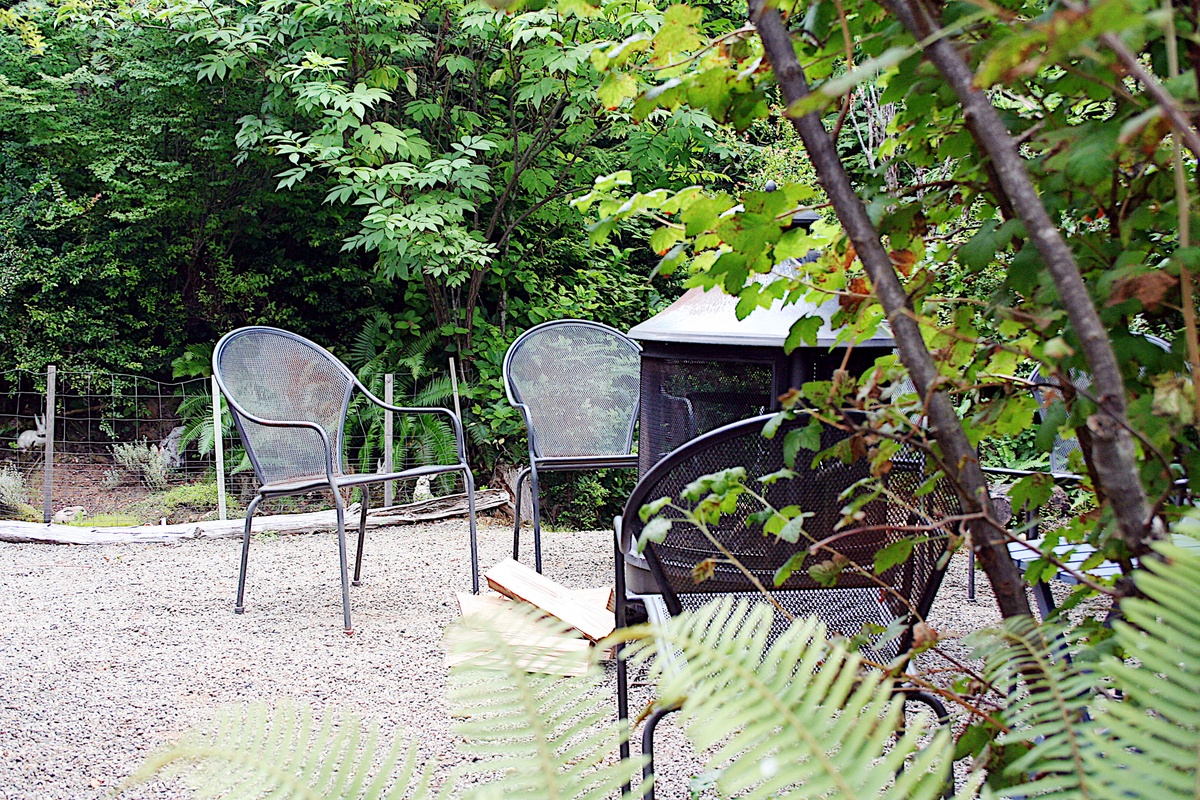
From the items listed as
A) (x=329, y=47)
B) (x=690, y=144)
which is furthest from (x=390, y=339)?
(x=690, y=144)

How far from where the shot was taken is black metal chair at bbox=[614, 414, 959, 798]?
130cm

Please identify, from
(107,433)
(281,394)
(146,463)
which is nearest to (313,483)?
(281,394)

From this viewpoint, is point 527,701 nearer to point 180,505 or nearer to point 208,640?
point 208,640

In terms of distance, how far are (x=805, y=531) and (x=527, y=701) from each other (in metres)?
1.07

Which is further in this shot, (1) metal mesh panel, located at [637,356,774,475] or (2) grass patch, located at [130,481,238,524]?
(2) grass patch, located at [130,481,238,524]

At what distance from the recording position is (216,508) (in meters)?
5.50

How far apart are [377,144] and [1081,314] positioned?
4.63 m

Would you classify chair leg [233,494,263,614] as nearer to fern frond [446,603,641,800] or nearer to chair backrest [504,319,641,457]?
chair backrest [504,319,641,457]

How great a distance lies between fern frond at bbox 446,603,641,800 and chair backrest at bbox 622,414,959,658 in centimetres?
88

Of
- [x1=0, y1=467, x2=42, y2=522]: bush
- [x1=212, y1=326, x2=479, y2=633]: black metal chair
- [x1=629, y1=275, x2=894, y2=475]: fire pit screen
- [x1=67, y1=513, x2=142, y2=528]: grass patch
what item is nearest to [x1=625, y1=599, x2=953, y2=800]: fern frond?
[x1=629, y1=275, x2=894, y2=475]: fire pit screen

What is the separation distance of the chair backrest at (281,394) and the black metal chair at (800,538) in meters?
1.97

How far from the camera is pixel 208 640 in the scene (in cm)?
297

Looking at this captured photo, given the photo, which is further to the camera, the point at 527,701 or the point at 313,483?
the point at 313,483

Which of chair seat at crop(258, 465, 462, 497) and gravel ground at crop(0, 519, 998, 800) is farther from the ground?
chair seat at crop(258, 465, 462, 497)
